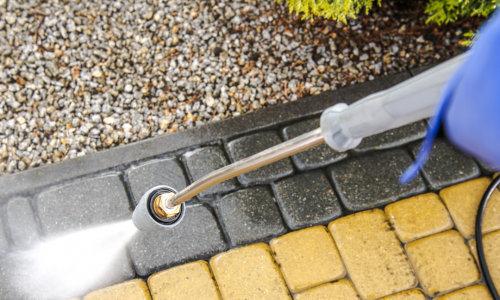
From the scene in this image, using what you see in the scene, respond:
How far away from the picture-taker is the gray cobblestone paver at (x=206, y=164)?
169cm

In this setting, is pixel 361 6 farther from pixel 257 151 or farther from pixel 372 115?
pixel 372 115

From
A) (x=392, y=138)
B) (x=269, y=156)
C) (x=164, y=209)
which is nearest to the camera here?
(x=269, y=156)

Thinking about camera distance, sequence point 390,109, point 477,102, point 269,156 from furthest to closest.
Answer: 1. point 269,156
2. point 390,109
3. point 477,102

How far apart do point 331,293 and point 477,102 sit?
135cm

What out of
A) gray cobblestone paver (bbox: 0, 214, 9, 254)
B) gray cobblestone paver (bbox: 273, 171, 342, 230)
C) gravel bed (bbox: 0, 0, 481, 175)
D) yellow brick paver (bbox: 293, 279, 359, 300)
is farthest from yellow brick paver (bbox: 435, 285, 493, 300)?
gray cobblestone paver (bbox: 0, 214, 9, 254)

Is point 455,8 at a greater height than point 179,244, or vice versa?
point 455,8

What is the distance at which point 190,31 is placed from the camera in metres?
2.05

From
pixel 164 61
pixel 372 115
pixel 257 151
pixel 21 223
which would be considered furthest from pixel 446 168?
pixel 21 223

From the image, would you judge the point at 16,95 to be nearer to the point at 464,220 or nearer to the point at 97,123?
the point at 97,123

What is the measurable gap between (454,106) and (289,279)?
1290 millimetres

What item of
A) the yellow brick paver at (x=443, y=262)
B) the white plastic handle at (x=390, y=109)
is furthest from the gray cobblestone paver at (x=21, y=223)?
the yellow brick paver at (x=443, y=262)

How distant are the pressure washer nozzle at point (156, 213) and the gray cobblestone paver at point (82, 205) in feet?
1.37

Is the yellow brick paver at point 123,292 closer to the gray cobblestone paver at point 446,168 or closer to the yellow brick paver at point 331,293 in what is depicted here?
the yellow brick paver at point 331,293

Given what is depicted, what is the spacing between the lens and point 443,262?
5.29ft
